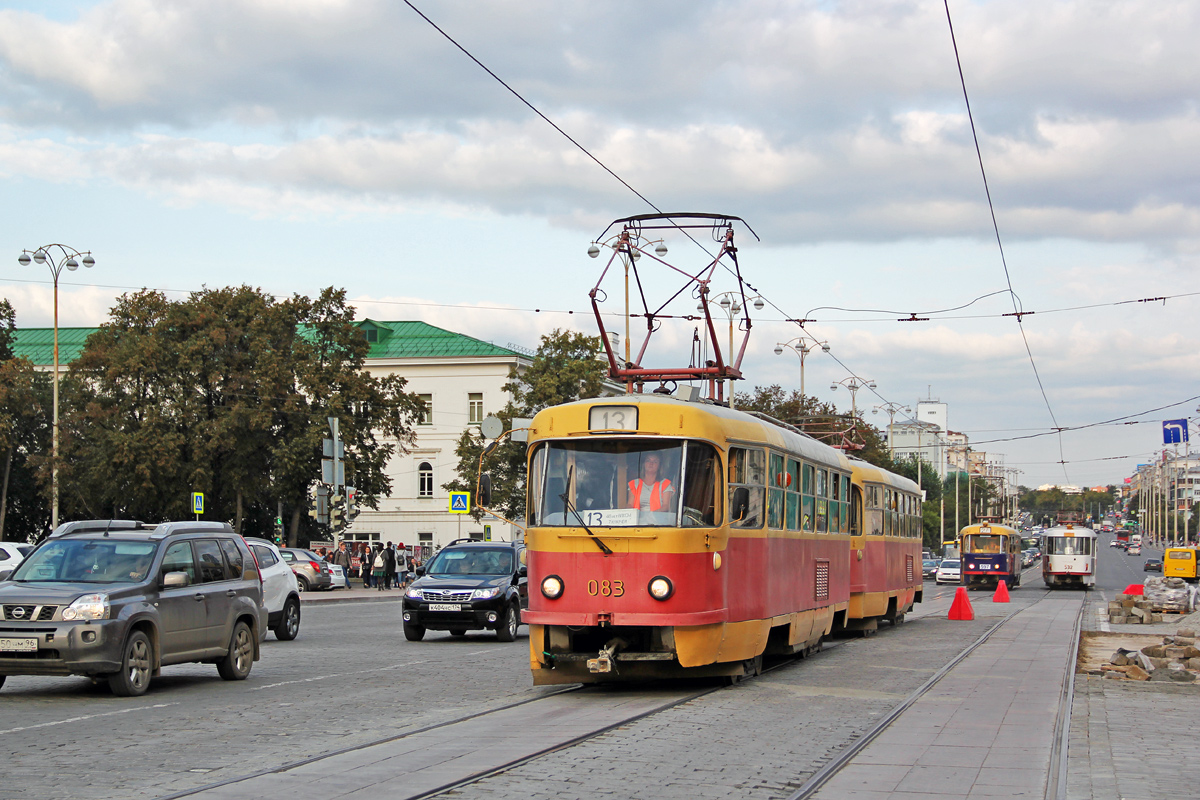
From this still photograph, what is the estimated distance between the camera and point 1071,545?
60594 mm

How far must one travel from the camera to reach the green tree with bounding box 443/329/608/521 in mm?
58906

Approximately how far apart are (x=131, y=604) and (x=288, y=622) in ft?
31.1

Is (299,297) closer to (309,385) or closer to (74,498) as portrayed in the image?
(309,385)

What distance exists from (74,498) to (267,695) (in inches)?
1916

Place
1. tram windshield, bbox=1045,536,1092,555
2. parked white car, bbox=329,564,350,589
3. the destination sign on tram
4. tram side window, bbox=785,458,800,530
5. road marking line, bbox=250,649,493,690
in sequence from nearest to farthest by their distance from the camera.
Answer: the destination sign on tram, road marking line, bbox=250,649,493,690, tram side window, bbox=785,458,800,530, parked white car, bbox=329,564,350,589, tram windshield, bbox=1045,536,1092,555

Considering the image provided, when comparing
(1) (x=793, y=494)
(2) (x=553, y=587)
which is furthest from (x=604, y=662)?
(1) (x=793, y=494)

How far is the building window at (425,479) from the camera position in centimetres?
8212

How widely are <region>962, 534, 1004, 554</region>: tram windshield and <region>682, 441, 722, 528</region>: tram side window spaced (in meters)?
47.7

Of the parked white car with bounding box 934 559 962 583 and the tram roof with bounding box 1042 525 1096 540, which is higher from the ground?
the tram roof with bounding box 1042 525 1096 540

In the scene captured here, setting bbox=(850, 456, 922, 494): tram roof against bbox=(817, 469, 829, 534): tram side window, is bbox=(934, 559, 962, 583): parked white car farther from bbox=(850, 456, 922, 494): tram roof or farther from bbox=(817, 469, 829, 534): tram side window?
bbox=(817, 469, 829, 534): tram side window

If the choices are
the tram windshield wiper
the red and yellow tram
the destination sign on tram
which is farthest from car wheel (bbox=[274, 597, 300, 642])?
the destination sign on tram

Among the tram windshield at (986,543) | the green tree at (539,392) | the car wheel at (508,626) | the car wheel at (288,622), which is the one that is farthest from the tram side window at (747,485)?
the tram windshield at (986,543)

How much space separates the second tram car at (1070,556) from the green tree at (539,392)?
2081cm

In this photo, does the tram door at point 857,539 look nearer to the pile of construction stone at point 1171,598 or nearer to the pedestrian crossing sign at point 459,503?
the pile of construction stone at point 1171,598
